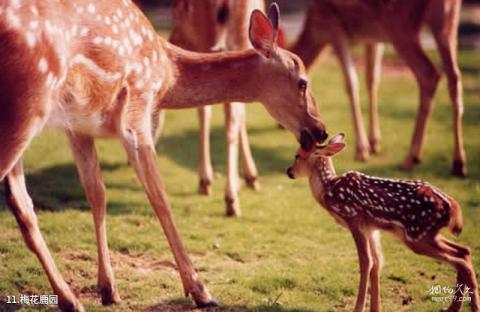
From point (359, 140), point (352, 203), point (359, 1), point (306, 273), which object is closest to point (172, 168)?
point (359, 140)

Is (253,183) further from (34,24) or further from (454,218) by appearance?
(34,24)

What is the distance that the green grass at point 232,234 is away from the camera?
5.82 metres

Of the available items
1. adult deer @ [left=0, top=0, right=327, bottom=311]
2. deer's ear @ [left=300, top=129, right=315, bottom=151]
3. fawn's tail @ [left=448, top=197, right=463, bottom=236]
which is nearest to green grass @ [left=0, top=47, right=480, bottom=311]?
adult deer @ [left=0, top=0, right=327, bottom=311]

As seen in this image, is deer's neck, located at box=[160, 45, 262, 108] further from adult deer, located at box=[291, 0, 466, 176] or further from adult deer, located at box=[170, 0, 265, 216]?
adult deer, located at box=[291, 0, 466, 176]

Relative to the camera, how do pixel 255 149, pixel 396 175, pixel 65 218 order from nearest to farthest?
pixel 65 218 < pixel 396 175 < pixel 255 149

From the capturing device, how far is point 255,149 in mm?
10008

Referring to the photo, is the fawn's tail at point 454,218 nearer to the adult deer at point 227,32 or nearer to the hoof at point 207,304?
the hoof at point 207,304

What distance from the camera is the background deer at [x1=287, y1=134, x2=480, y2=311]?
17.0 feet

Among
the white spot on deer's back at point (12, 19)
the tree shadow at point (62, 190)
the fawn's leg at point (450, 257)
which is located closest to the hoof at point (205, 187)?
the tree shadow at point (62, 190)

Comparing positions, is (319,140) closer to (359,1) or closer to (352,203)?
(352,203)

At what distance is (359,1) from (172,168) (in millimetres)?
2536

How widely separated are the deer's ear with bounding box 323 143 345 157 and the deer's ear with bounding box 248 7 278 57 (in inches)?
29.0

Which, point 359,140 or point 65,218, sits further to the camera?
point 359,140

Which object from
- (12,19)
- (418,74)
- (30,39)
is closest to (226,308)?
(30,39)
